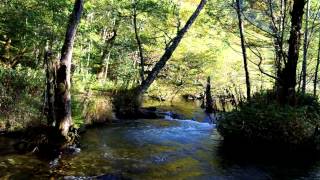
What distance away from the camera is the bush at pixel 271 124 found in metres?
9.77

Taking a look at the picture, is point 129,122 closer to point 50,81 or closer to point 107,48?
point 50,81

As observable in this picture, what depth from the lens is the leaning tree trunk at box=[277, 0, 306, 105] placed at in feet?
36.2

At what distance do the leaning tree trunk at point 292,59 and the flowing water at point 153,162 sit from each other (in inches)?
81.2

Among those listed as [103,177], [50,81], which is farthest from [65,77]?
[103,177]

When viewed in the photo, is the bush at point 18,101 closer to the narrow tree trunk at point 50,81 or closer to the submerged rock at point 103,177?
the narrow tree trunk at point 50,81

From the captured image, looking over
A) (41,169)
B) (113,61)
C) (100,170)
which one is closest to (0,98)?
(41,169)

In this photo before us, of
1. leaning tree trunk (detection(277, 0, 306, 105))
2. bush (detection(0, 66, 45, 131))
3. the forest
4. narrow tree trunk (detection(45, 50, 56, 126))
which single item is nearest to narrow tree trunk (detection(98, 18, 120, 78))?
the forest

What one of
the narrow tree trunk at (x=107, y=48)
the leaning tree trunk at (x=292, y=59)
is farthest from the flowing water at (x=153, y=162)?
the narrow tree trunk at (x=107, y=48)

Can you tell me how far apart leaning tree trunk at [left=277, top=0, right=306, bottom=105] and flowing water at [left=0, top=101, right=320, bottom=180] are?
6.77ft

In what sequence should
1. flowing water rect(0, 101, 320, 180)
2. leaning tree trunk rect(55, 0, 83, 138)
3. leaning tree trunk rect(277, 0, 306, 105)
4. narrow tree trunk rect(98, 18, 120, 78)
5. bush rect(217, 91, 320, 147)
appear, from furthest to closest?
narrow tree trunk rect(98, 18, 120, 78)
leaning tree trunk rect(277, 0, 306, 105)
bush rect(217, 91, 320, 147)
leaning tree trunk rect(55, 0, 83, 138)
flowing water rect(0, 101, 320, 180)

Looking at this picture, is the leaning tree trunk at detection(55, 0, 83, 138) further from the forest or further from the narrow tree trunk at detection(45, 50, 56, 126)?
the narrow tree trunk at detection(45, 50, 56, 126)

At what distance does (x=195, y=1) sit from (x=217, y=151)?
145ft

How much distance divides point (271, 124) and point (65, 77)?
5147 millimetres

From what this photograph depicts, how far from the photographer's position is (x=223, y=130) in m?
10.8
